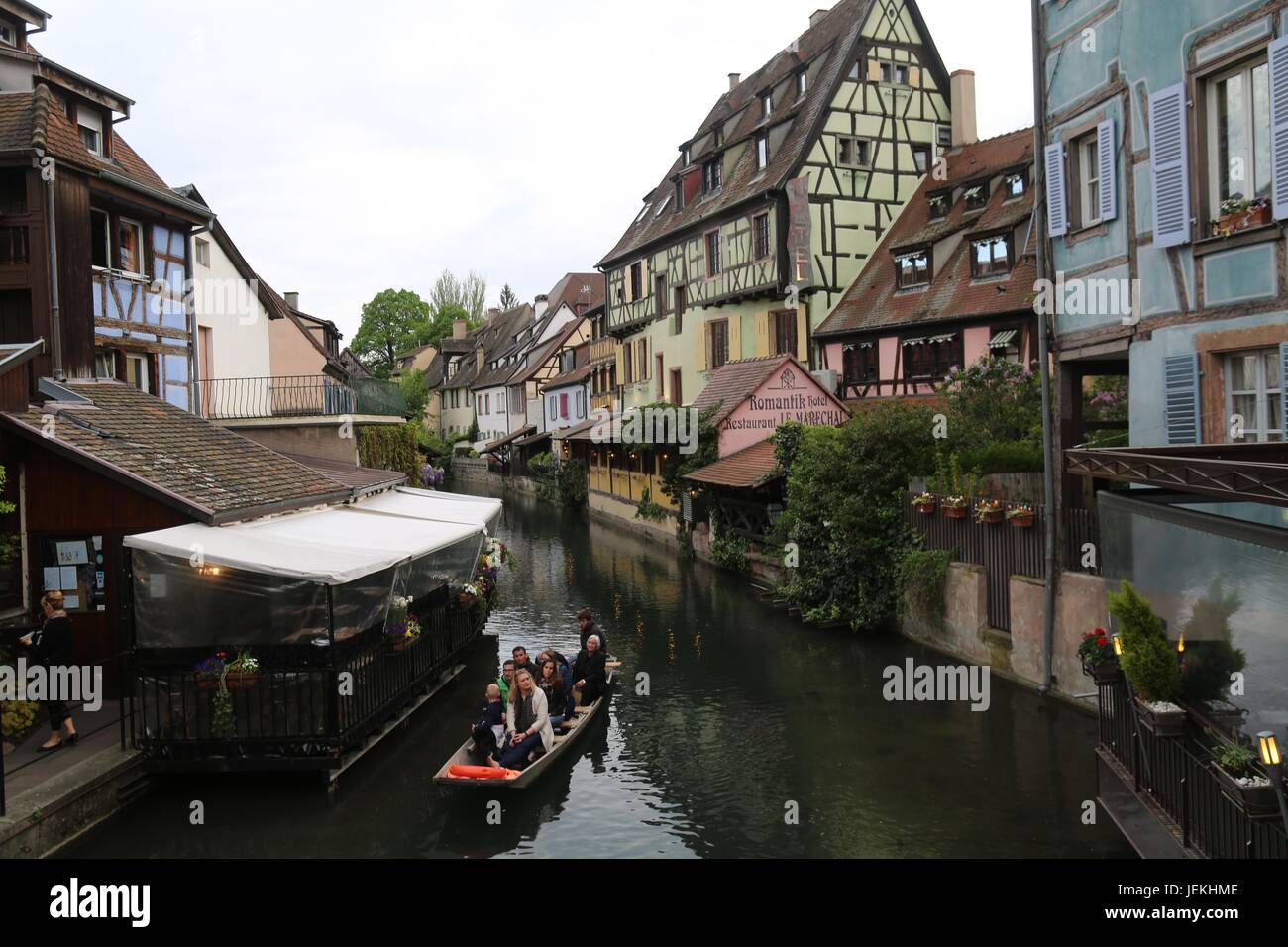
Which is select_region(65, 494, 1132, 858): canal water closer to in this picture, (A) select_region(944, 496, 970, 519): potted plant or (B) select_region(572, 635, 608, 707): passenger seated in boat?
(B) select_region(572, 635, 608, 707): passenger seated in boat

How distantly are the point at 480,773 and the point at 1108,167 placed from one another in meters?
9.66

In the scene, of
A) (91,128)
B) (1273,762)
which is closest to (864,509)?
(1273,762)

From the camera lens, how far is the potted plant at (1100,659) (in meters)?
8.74

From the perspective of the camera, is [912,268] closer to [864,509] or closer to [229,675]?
[864,509]

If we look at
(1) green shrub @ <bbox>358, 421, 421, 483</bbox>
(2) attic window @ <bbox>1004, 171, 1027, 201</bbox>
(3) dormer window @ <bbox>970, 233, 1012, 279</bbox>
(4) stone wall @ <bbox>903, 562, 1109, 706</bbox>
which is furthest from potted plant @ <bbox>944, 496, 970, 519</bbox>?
(1) green shrub @ <bbox>358, 421, 421, 483</bbox>

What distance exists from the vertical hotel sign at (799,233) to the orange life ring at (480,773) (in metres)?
22.1

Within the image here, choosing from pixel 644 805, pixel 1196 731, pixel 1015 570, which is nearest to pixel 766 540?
pixel 1015 570

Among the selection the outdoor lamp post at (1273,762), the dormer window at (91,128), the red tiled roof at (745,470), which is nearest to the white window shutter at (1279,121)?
the outdoor lamp post at (1273,762)

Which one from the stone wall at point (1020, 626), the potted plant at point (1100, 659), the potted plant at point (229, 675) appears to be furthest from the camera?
the stone wall at point (1020, 626)

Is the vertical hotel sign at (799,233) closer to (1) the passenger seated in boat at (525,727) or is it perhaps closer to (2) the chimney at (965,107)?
(2) the chimney at (965,107)
